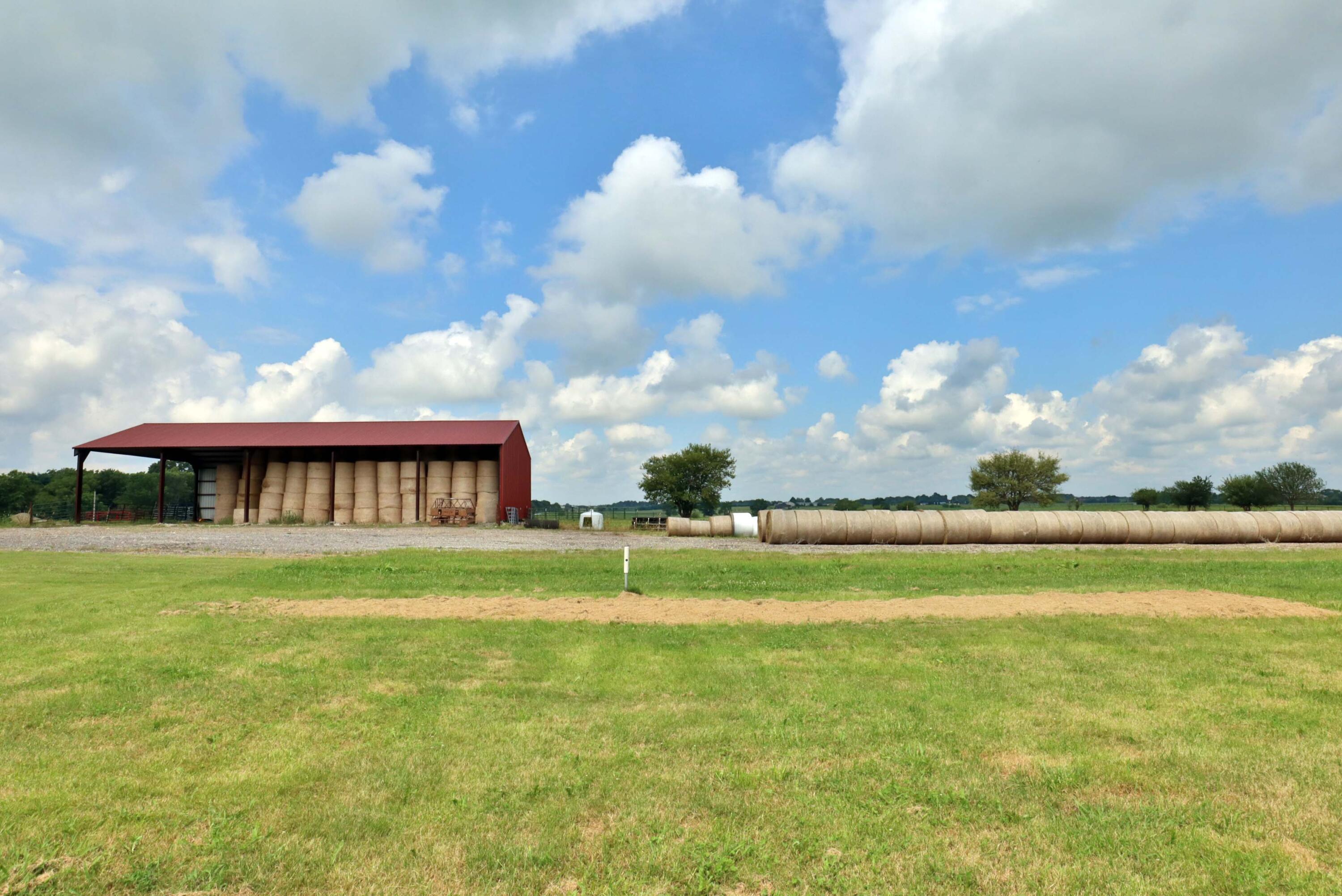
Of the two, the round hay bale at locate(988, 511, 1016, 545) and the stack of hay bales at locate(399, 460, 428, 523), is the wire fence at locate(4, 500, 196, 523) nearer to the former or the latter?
the stack of hay bales at locate(399, 460, 428, 523)

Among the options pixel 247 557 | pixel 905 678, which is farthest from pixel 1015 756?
pixel 247 557

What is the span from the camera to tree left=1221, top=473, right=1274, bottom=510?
9331cm

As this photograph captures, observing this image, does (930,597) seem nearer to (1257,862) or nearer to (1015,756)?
(1015,756)

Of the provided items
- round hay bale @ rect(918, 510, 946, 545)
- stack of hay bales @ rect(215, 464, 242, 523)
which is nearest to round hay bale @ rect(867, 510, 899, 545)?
round hay bale @ rect(918, 510, 946, 545)

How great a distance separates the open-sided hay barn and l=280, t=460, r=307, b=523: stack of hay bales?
6 cm

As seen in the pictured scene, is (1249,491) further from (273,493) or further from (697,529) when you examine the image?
(273,493)

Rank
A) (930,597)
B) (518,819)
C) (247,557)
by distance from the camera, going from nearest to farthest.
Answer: (518,819), (930,597), (247,557)

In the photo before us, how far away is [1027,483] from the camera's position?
92.0 m

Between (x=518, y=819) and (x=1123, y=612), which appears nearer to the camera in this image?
(x=518, y=819)

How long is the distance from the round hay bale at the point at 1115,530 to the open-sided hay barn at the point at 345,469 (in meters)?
35.6

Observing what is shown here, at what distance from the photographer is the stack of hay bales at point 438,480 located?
168 ft

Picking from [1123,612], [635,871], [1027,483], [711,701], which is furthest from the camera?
[1027,483]

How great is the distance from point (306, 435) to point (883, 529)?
39.4m

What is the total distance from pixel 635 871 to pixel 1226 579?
74.4 ft
